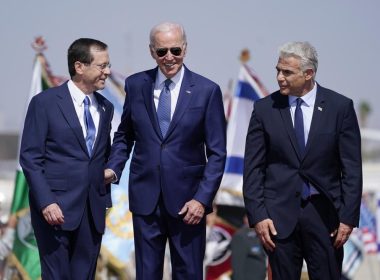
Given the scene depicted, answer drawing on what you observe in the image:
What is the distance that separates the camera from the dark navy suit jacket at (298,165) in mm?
5688

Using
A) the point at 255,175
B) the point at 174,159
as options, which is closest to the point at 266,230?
the point at 255,175

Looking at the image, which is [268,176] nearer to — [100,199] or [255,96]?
[100,199]

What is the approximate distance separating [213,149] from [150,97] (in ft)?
1.62

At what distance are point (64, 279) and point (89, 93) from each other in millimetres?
1140

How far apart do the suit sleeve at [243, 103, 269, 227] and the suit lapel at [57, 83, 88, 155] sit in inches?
38.7

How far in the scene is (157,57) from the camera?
226 inches

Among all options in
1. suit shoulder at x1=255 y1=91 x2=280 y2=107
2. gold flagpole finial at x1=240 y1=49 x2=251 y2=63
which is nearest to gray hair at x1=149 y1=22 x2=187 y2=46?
suit shoulder at x1=255 y1=91 x2=280 y2=107

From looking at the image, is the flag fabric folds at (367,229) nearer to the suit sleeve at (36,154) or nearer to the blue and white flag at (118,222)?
the blue and white flag at (118,222)

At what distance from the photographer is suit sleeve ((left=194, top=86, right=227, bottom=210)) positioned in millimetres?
5719

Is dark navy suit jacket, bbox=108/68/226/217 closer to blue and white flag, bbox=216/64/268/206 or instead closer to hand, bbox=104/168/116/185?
hand, bbox=104/168/116/185

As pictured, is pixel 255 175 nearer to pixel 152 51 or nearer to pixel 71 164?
pixel 152 51

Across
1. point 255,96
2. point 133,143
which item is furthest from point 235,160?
point 133,143

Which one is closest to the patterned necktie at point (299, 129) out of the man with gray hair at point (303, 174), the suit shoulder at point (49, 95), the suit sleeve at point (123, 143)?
the man with gray hair at point (303, 174)

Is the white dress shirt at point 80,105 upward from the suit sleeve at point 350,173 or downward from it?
upward
